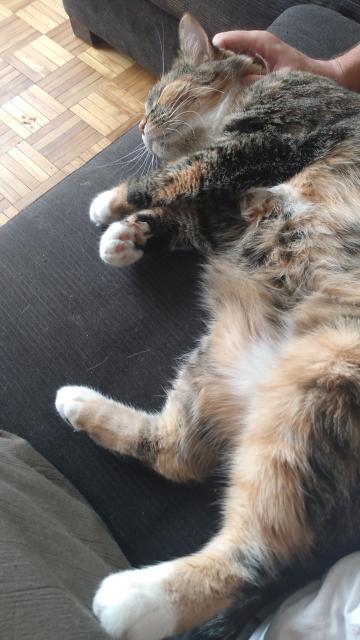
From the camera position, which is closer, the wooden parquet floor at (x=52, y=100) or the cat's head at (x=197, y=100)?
the cat's head at (x=197, y=100)

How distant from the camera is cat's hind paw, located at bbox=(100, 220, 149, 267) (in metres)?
1.07

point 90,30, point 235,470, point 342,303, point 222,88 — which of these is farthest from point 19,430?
point 90,30

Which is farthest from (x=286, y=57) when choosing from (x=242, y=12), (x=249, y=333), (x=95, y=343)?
(x=95, y=343)

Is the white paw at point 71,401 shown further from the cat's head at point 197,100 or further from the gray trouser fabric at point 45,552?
the cat's head at point 197,100

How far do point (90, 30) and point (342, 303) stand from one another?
71.5 inches

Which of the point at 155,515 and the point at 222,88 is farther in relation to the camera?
the point at 222,88

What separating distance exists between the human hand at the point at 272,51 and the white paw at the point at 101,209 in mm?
529

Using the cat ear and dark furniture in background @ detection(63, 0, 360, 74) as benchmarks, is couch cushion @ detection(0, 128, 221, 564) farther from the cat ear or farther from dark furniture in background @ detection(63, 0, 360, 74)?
dark furniture in background @ detection(63, 0, 360, 74)

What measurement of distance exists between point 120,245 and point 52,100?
1367mm

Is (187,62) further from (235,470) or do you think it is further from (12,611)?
(12,611)

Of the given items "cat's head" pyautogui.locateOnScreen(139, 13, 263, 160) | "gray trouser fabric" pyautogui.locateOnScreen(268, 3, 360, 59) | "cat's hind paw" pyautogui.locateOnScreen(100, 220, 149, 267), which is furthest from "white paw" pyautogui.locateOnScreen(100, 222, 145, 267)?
"gray trouser fabric" pyautogui.locateOnScreen(268, 3, 360, 59)

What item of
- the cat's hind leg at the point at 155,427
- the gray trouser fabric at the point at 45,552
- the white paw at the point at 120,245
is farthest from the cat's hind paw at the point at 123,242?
the gray trouser fabric at the point at 45,552

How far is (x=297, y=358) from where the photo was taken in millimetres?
881

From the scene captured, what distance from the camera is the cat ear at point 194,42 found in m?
1.37
